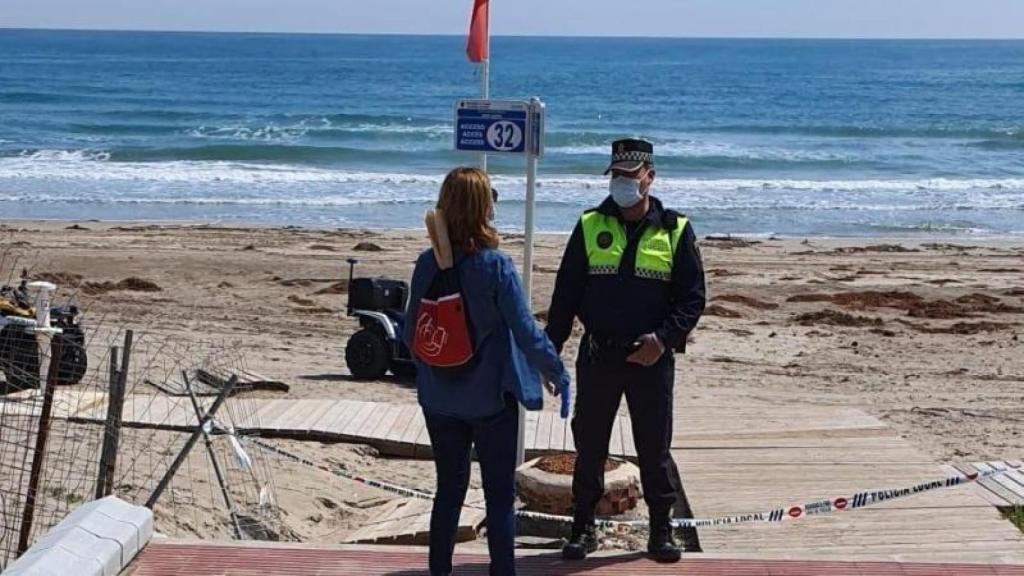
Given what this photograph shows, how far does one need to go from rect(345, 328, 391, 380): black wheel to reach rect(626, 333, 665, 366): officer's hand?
20.5 feet

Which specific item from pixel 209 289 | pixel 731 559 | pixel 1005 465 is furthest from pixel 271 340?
pixel 731 559

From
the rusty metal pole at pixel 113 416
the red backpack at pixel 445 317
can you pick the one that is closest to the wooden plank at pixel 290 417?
the rusty metal pole at pixel 113 416

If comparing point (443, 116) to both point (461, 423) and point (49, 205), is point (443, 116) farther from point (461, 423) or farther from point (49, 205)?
point (461, 423)

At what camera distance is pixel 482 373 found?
16.9ft

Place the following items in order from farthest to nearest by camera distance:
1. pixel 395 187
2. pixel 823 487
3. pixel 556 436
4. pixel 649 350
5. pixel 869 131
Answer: pixel 869 131 → pixel 395 187 → pixel 556 436 → pixel 823 487 → pixel 649 350

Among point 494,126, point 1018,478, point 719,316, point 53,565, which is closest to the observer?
point 53,565

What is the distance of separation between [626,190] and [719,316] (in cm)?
1085

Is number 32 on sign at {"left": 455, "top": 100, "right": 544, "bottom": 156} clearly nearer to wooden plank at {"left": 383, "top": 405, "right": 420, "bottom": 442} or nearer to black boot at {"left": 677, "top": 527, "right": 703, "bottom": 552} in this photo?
black boot at {"left": 677, "top": 527, "right": 703, "bottom": 552}

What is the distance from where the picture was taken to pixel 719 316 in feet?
53.5

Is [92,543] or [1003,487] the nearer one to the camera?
[92,543]

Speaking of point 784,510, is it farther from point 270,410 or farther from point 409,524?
point 270,410

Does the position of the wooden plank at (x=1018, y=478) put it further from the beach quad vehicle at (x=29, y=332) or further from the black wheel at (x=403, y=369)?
the beach quad vehicle at (x=29, y=332)

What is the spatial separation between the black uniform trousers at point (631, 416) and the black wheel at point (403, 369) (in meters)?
5.88

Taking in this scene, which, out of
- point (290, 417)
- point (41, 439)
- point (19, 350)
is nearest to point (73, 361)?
point (19, 350)
